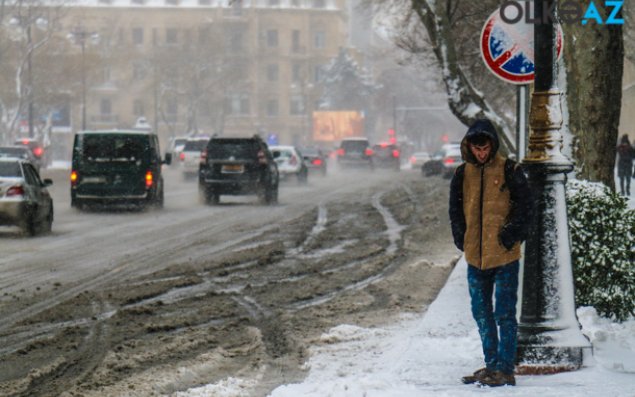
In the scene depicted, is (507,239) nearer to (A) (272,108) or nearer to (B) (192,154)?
(B) (192,154)

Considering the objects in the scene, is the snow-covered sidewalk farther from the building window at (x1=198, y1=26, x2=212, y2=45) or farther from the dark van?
the building window at (x1=198, y1=26, x2=212, y2=45)

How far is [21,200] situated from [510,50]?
1335cm

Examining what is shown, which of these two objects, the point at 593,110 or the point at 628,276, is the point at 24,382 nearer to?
the point at 628,276

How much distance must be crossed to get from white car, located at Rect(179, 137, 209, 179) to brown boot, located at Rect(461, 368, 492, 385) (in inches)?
1760

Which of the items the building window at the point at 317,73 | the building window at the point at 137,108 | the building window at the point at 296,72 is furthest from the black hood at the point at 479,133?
the building window at the point at 296,72

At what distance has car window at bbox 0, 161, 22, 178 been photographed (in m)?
22.5

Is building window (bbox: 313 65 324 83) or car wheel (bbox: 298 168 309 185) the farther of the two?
building window (bbox: 313 65 324 83)

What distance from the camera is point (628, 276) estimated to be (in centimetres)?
996

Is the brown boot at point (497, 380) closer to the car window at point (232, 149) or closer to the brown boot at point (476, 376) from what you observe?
the brown boot at point (476, 376)

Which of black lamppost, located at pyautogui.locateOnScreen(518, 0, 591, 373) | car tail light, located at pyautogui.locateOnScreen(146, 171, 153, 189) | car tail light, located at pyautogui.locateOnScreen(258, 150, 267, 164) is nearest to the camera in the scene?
black lamppost, located at pyautogui.locateOnScreen(518, 0, 591, 373)

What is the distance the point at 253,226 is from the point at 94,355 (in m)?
14.8

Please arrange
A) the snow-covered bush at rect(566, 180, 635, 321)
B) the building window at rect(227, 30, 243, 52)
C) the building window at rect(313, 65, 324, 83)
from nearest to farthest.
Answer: the snow-covered bush at rect(566, 180, 635, 321) < the building window at rect(227, 30, 243, 52) < the building window at rect(313, 65, 324, 83)

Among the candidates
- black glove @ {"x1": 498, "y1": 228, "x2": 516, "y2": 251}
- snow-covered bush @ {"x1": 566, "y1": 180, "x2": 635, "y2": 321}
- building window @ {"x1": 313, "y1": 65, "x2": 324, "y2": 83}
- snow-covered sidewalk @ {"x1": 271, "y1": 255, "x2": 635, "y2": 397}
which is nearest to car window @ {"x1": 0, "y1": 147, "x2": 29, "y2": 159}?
snow-covered sidewalk @ {"x1": 271, "y1": 255, "x2": 635, "y2": 397}

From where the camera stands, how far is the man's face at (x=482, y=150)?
7.43m
